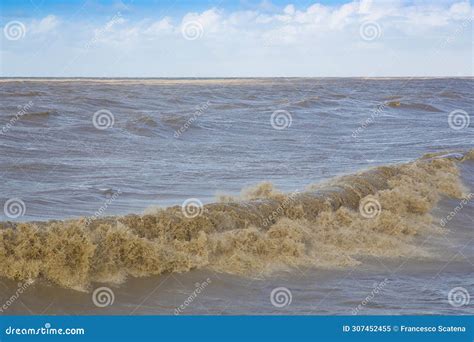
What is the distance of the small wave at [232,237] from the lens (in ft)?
28.7

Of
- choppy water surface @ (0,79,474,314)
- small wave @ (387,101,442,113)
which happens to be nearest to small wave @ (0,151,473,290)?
choppy water surface @ (0,79,474,314)

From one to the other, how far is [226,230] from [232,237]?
572mm

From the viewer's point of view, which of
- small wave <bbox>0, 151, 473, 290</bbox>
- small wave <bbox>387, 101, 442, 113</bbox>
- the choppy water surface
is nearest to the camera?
the choppy water surface

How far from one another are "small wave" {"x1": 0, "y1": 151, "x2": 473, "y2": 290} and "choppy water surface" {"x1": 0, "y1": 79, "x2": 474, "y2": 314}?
3 centimetres

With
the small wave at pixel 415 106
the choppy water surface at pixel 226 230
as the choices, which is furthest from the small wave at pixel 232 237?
the small wave at pixel 415 106

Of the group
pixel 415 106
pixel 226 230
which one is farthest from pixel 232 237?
pixel 415 106

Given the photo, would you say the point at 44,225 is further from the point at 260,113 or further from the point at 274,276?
the point at 260,113

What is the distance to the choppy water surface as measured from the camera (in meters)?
8.15

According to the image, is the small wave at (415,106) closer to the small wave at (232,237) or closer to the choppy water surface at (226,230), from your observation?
the choppy water surface at (226,230)

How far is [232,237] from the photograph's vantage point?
33.0 ft

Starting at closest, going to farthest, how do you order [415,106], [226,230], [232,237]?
[232,237]
[226,230]
[415,106]

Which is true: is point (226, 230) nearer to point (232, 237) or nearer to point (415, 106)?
point (232, 237)

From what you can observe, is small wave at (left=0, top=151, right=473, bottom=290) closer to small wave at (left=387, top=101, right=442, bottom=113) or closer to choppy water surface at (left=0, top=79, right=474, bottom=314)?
choppy water surface at (left=0, top=79, right=474, bottom=314)

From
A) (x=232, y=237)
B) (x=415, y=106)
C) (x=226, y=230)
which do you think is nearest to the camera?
(x=232, y=237)
